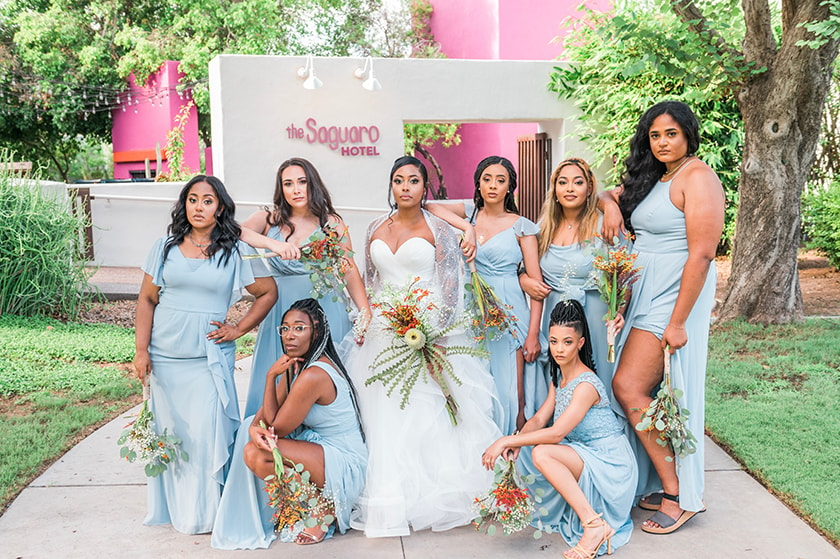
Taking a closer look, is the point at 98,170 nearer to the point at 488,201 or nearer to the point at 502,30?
the point at 502,30

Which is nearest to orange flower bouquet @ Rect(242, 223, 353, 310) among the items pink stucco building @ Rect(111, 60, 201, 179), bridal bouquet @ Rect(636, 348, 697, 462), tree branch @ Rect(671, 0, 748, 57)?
bridal bouquet @ Rect(636, 348, 697, 462)

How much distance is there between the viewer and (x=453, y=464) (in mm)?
4020

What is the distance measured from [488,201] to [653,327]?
1.18 meters

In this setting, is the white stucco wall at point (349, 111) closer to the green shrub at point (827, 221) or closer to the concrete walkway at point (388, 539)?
the green shrub at point (827, 221)

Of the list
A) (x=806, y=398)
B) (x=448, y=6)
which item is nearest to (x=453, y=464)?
(x=806, y=398)

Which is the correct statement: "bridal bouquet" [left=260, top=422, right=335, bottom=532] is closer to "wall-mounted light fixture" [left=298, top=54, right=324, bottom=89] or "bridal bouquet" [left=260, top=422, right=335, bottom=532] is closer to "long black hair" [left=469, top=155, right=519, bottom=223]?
"long black hair" [left=469, top=155, right=519, bottom=223]

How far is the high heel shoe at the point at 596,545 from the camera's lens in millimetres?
3574

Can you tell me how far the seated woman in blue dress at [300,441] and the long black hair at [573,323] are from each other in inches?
42.6

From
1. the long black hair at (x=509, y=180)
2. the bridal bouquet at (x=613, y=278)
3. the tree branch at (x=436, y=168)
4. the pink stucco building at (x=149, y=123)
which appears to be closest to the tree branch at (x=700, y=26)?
the long black hair at (x=509, y=180)

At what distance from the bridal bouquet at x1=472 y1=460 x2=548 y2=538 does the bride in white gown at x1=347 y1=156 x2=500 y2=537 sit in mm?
281

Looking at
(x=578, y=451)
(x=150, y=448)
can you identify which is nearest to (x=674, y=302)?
(x=578, y=451)

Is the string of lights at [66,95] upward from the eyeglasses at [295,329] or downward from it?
upward

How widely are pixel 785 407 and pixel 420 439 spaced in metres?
3.24

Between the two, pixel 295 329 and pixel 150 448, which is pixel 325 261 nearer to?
pixel 295 329
